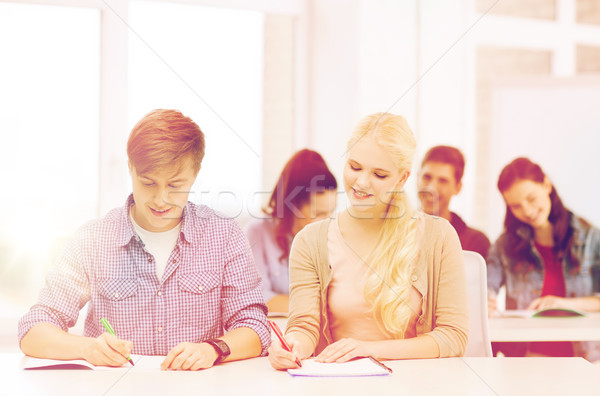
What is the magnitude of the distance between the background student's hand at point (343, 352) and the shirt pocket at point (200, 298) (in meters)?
0.29

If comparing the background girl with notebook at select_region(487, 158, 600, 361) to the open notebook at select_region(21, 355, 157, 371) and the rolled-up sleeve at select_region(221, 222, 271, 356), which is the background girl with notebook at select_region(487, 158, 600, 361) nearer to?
the rolled-up sleeve at select_region(221, 222, 271, 356)

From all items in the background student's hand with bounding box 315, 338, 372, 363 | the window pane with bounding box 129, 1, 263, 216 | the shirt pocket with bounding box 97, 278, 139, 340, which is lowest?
the background student's hand with bounding box 315, 338, 372, 363

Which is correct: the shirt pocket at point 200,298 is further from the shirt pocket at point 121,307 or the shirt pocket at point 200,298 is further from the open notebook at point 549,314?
the open notebook at point 549,314

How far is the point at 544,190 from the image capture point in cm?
255

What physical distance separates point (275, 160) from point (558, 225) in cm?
121

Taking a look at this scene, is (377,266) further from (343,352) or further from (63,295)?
(63,295)

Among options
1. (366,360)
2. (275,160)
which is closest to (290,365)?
(366,360)

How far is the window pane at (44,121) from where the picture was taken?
240cm

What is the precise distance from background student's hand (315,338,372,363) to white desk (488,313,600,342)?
2.32ft

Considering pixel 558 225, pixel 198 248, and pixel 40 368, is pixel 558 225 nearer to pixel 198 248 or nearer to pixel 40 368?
pixel 198 248

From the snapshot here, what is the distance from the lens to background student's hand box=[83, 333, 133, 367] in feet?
4.29

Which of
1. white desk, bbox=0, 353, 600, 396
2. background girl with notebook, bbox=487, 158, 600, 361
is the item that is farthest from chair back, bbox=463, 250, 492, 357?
background girl with notebook, bbox=487, 158, 600, 361

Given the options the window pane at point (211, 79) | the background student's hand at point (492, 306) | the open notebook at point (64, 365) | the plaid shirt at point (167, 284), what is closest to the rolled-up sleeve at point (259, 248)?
the window pane at point (211, 79)

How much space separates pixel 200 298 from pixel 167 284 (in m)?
0.08
